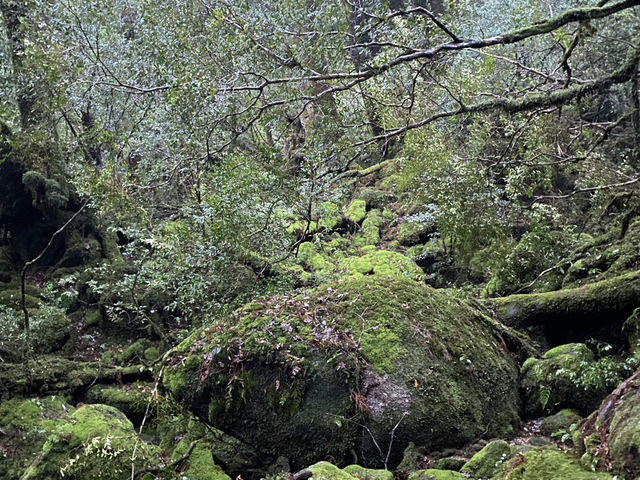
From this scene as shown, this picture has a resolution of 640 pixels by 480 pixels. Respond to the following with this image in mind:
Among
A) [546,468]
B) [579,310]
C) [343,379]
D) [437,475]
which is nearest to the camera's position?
[546,468]

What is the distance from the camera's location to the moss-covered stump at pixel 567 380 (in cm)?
497

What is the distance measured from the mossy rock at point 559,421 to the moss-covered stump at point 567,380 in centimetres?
19

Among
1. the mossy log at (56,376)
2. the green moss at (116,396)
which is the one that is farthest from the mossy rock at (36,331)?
the green moss at (116,396)

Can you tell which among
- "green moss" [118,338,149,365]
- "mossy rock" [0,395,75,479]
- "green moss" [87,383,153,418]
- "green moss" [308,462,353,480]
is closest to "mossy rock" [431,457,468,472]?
"green moss" [308,462,353,480]

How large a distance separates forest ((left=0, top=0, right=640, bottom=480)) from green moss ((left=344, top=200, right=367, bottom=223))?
363 cm

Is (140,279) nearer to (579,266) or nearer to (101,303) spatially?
(101,303)

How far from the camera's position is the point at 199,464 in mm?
5195

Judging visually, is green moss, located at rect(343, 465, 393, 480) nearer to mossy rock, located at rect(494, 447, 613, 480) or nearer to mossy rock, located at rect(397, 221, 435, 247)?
mossy rock, located at rect(494, 447, 613, 480)

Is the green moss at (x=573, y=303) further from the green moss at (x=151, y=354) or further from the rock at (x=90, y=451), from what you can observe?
the green moss at (x=151, y=354)

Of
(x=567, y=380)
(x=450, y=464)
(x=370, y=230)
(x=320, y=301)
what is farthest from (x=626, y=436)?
(x=370, y=230)

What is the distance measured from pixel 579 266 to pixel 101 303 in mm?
9809

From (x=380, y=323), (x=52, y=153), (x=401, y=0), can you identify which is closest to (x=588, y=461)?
Result: (x=380, y=323)

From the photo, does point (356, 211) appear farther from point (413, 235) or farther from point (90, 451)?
point (90, 451)

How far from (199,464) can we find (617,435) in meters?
4.06
